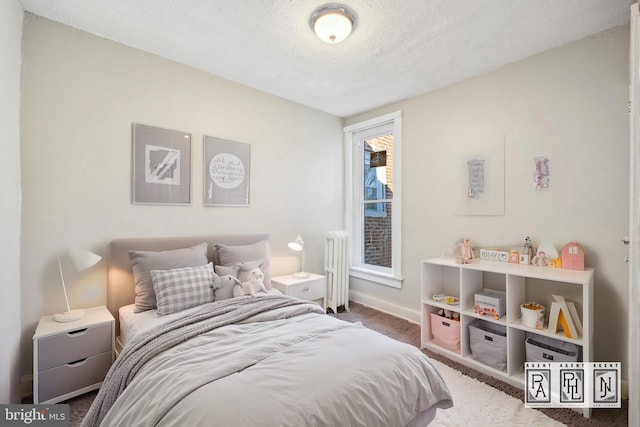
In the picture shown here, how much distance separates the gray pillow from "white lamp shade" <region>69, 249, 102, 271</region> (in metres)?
0.26

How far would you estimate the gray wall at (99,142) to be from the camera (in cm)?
200

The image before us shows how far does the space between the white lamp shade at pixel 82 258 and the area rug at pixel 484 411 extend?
245 centimetres

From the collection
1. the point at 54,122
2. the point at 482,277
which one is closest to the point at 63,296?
the point at 54,122

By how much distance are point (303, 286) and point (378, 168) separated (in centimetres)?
178

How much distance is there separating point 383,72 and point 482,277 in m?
2.09

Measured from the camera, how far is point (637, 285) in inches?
50.8

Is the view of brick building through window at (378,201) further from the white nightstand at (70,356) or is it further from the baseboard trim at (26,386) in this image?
the baseboard trim at (26,386)

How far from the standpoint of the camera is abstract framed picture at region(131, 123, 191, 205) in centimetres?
241

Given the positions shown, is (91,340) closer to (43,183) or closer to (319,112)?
(43,183)

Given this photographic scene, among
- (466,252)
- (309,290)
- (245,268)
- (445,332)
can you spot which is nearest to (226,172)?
(245,268)

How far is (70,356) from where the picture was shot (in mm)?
1854

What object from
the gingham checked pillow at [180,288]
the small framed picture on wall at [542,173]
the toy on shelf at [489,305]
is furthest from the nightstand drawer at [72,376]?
the small framed picture on wall at [542,173]
